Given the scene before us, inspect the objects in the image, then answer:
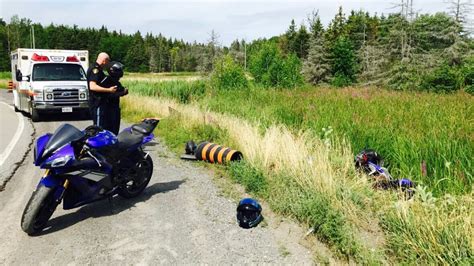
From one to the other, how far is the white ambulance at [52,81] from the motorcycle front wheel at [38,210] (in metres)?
9.37

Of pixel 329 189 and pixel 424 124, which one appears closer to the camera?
pixel 329 189

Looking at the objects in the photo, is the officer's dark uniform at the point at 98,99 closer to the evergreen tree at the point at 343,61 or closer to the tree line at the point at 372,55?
the tree line at the point at 372,55

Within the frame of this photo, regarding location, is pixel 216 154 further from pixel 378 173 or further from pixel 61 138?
pixel 61 138

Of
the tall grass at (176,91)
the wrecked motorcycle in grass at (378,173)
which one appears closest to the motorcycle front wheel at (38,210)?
the wrecked motorcycle in grass at (378,173)

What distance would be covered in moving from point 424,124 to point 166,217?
5.87 meters

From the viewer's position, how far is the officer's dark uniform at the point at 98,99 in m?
6.63

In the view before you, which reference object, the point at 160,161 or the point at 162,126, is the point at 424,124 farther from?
the point at 162,126

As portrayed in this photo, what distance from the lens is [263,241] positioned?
4.09 metres

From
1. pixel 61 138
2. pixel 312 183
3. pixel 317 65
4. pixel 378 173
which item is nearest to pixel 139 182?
pixel 61 138

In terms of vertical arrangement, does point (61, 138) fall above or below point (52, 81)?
below

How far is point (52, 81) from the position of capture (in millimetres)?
13141

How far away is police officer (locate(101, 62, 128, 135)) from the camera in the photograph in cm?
653

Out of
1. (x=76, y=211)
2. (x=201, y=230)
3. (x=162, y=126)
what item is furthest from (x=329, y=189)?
(x=162, y=126)

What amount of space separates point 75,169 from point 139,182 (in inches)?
52.6
